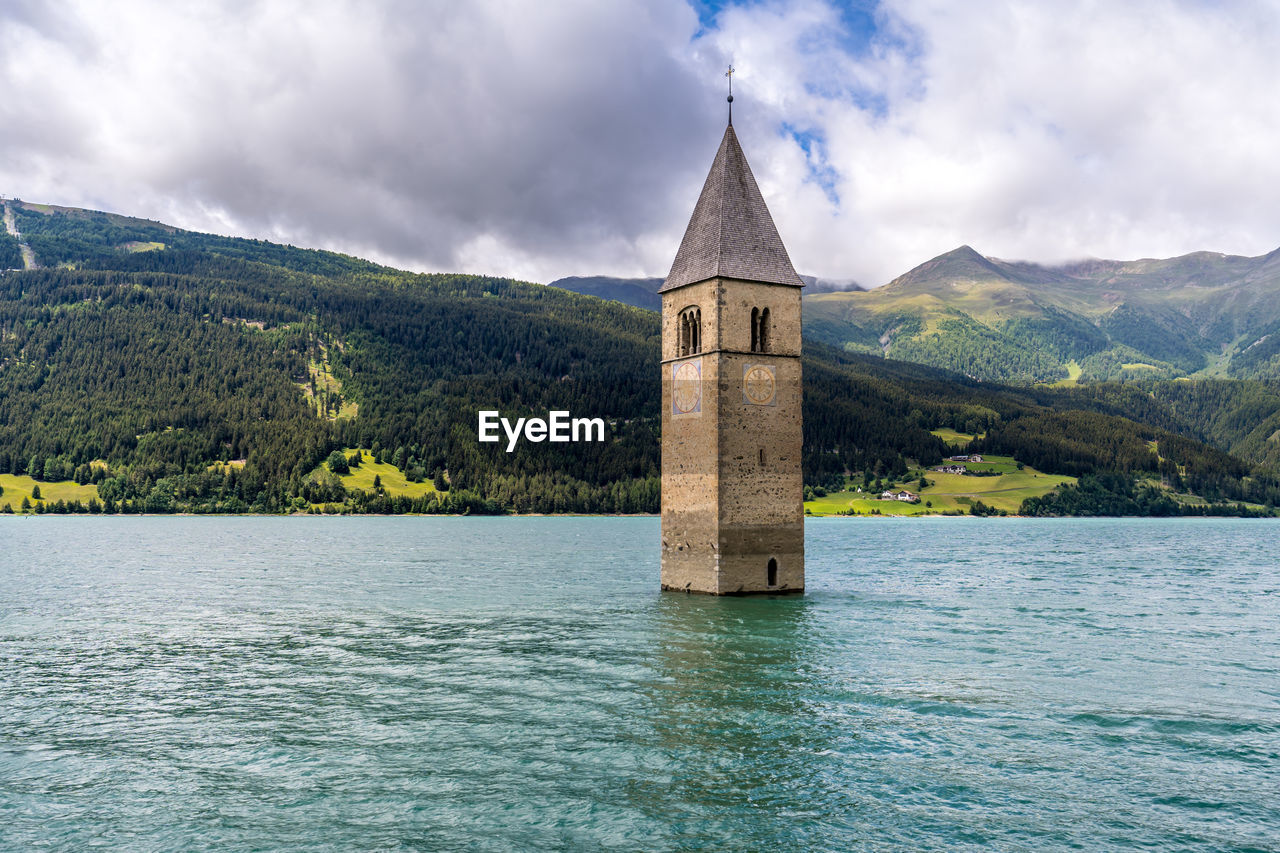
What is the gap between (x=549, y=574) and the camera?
75.4 meters

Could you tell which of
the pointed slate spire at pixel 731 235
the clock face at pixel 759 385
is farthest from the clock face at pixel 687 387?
the pointed slate spire at pixel 731 235

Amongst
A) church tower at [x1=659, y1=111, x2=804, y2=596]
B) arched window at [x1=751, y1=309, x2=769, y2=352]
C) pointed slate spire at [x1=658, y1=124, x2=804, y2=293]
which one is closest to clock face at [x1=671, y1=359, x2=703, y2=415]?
church tower at [x1=659, y1=111, x2=804, y2=596]

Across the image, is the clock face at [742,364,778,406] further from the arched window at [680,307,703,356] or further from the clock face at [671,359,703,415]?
the arched window at [680,307,703,356]

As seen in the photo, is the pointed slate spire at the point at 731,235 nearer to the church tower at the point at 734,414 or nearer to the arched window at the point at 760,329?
the church tower at the point at 734,414

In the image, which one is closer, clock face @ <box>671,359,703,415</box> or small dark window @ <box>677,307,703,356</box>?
clock face @ <box>671,359,703,415</box>

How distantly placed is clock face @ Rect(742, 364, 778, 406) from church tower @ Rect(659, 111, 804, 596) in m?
0.05

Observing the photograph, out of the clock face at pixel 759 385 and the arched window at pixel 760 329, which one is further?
the arched window at pixel 760 329

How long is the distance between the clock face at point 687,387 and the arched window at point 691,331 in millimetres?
739

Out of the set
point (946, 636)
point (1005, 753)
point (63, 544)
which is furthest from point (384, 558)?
point (1005, 753)

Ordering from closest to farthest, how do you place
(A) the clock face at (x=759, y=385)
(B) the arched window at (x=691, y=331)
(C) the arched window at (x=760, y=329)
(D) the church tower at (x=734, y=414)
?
(D) the church tower at (x=734, y=414) → (A) the clock face at (x=759, y=385) → (C) the arched window at (x=760, y=329) → (B) the arched window at (x=691, y=331)

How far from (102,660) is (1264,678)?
A: 43785 millimetres

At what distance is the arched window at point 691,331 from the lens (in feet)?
168

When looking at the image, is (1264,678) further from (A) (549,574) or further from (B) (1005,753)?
(A) (549,574)

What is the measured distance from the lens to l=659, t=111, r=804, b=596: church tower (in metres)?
49.2
